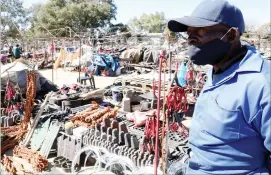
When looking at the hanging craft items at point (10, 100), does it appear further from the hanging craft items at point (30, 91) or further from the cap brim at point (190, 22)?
the cap brim at point (190, 22)

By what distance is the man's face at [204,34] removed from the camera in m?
1.72

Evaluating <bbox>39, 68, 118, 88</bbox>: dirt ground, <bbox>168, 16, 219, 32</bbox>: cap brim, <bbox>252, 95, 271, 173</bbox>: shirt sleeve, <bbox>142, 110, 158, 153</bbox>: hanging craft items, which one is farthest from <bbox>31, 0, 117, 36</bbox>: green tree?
<bbox>252, 95, 271, 173</bbox>: shirt sleeve

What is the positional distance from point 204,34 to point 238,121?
A: 23.3 inches

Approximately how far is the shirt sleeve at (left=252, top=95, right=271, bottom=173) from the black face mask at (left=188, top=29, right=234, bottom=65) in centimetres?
47

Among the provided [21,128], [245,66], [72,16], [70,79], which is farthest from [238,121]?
[72,16]

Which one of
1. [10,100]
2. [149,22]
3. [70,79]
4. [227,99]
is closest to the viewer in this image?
[227,99]

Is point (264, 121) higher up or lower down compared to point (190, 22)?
lower down

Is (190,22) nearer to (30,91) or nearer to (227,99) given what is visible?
(227,99)

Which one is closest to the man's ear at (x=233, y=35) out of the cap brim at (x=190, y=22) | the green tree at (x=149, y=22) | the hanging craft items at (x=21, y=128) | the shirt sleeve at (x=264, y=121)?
the cap brim at (x=190, y=22)

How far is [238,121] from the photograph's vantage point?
4.81 ft

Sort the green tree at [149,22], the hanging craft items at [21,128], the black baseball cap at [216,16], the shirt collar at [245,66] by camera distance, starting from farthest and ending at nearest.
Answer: the green tree at [149,22] < the hanging craft items at [21,128] < the black baseball cap at [216,16] < the shirt collar at [245,66]

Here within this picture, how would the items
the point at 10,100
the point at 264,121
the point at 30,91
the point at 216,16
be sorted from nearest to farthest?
the point at 264,121 → the point at 216,16 → the point at 30,91 → the point at 10,100

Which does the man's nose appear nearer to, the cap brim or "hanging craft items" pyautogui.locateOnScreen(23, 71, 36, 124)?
the cap brim

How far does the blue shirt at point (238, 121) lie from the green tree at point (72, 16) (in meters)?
44.5
